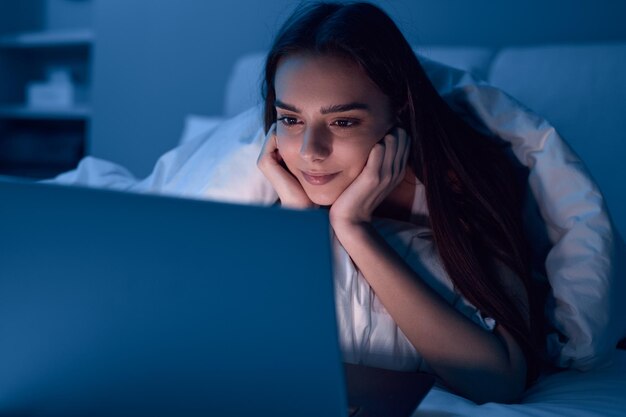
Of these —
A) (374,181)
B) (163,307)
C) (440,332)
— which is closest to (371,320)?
(440,332)

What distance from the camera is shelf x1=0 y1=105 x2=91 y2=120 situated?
9.63 feet

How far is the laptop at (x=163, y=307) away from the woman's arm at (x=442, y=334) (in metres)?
0.42

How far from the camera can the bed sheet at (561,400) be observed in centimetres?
74

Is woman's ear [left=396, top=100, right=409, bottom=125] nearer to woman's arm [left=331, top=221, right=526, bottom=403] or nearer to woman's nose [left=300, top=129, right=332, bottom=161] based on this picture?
woman's nose [left=300, top=129, right=332, bottom=161]

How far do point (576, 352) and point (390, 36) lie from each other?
565 mm

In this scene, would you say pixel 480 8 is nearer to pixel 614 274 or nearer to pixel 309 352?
pixel 614 274

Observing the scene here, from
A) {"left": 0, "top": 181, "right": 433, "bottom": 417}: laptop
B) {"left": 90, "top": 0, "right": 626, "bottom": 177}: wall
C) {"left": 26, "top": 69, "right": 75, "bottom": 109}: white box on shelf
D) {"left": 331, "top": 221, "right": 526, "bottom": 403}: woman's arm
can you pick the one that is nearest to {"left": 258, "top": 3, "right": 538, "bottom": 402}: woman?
{"left": 331, "top": 221, "right": 526, "bottom": 403}: woman's arm

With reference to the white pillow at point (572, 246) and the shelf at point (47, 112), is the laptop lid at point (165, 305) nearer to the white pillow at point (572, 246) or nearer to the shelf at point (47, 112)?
the white pillow at point (572, 246)

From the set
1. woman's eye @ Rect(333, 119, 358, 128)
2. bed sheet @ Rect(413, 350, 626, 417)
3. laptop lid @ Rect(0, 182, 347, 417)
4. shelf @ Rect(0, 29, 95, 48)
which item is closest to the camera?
laptop lid @ Rect(0, 182, 347, 417)

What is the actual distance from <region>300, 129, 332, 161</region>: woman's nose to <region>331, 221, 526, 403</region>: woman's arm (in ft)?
0.49

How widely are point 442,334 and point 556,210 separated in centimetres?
32

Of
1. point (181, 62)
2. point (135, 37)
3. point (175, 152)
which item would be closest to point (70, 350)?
point (175, 152)

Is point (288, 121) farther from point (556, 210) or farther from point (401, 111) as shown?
point (556, 210)

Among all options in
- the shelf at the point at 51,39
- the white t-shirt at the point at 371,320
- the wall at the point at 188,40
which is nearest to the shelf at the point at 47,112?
the wall at the point at 188,40
